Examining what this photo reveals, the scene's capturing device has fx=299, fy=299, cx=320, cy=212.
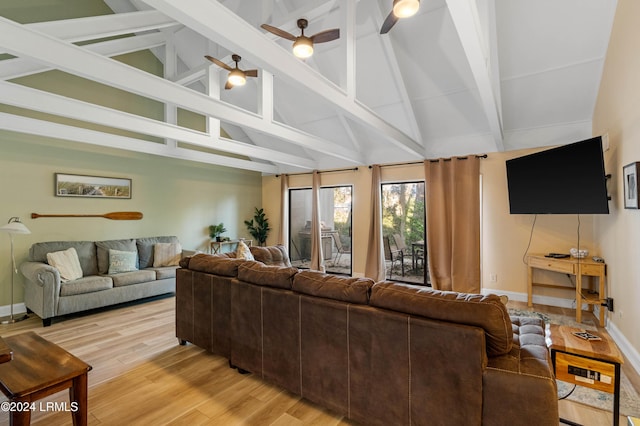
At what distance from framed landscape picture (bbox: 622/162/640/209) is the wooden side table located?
61.6 inches

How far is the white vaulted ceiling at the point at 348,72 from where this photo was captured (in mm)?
2377

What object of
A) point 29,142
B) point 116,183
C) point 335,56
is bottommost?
point 116,183

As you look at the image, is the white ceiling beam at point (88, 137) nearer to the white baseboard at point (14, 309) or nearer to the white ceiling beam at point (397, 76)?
the white baseboard at point (14, 309)

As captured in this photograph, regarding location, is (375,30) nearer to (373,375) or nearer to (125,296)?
(373,375)

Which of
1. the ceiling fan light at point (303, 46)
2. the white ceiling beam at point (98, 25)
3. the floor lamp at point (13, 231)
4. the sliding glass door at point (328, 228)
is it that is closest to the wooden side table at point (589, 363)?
the ceiling fan light at point (303, 46)

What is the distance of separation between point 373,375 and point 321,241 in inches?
207

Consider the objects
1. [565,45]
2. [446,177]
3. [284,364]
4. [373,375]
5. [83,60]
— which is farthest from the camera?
[446,177]

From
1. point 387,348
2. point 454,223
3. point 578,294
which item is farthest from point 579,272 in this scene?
Result: point 387,348

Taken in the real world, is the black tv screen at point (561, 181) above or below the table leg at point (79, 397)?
above

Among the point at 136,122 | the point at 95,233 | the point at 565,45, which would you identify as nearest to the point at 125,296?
the point at 95,233

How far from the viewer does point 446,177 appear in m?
5.34

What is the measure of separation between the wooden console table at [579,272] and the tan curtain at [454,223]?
0.79 m

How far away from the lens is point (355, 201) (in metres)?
6.56

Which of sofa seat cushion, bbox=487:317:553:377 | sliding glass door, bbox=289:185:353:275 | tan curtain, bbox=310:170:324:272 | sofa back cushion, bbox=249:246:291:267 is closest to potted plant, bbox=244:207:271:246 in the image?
sliding glass door, bbox=289:185:353:275
